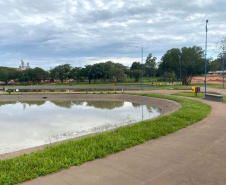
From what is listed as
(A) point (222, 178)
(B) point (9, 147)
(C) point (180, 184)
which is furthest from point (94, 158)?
(B) point (9, 147)

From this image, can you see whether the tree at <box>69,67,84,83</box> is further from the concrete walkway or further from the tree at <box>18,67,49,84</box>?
the concrete walkway

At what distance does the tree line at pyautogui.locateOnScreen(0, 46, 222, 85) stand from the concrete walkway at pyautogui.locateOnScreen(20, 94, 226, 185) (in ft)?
188

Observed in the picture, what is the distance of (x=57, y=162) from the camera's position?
5.55 metres

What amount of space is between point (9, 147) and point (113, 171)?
708 cm

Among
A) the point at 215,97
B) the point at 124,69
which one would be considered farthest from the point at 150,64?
the point at 215,97

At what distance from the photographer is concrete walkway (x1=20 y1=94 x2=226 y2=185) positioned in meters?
4.64

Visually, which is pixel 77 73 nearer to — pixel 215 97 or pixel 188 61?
pixel 188 61

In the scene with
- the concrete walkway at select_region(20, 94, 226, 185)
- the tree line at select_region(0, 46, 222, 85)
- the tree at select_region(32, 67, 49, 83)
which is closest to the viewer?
the concrete walkway at select_region(20, 94, 226, 185)

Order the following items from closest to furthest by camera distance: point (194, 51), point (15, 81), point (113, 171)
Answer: point (113, 171) → point (194, 51) → point (15, 81)

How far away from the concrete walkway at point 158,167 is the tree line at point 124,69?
57.3 meters

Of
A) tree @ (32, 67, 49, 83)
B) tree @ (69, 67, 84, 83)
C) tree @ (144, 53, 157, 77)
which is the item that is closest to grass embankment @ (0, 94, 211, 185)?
tree @ (69, 67, 84, 83)

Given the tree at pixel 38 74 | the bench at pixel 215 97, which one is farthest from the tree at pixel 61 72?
the bench at pixel 215 97

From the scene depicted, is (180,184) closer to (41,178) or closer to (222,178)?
(222,178)

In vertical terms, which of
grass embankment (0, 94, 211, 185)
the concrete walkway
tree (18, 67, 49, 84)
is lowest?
the concrete walkway
